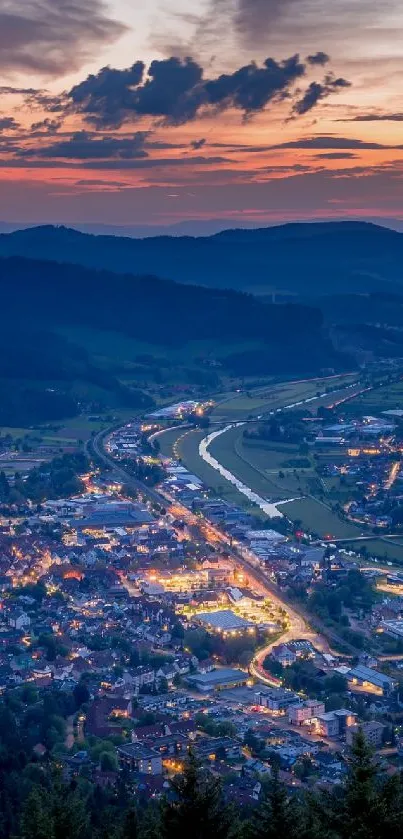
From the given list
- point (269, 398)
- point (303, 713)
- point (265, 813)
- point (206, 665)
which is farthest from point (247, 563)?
point (269, 398)

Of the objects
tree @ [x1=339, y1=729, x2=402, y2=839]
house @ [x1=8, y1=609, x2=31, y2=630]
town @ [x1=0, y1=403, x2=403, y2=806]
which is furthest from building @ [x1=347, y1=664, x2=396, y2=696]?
tree @ [x1=339, y1=729, x2=402, y2=839]

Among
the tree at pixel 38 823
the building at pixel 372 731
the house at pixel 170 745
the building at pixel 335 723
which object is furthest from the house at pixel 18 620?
the tree at pixel 38 823

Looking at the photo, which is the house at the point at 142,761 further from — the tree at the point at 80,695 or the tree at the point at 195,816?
the tree at the point at 195,816

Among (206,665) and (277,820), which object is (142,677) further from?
(277,820)

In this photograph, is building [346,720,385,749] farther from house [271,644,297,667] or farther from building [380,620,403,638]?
building [380,620,403,638]

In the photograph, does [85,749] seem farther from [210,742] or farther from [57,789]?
[57,789]
